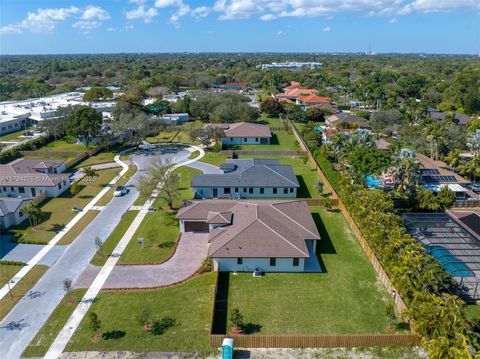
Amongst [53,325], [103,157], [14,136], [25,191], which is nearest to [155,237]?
[53,325]

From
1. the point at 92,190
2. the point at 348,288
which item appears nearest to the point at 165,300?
the point at 348,288

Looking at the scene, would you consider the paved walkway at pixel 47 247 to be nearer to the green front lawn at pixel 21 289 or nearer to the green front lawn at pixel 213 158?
the green front lawn at pixel 21 289

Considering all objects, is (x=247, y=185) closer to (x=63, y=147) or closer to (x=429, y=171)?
(x=429, y=171)

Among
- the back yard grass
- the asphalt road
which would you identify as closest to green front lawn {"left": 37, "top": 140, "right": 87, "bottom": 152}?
the asphalt road

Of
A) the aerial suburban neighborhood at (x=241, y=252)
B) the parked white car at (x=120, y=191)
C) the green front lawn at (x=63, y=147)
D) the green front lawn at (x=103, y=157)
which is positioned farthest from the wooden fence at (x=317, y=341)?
the green front lawn at (x=63, y=147)

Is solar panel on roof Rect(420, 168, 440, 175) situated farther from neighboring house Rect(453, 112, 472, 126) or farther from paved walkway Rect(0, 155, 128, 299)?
paved walkway Rect(0, 155, 128, 299)

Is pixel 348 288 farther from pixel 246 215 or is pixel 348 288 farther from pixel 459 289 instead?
pixel 246 215

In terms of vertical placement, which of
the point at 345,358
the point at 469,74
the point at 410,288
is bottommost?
the point at 345,358
